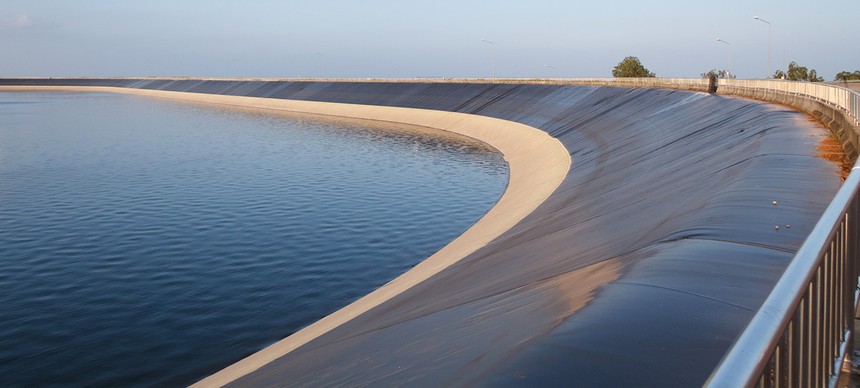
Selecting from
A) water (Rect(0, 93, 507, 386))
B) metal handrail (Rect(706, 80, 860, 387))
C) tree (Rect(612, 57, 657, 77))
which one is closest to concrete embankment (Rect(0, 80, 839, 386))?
metal handrail (Rect(706, 80, 860, 387))

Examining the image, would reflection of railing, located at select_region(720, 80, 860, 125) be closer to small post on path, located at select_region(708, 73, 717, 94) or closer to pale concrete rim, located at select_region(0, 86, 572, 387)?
small post on path, located at select_region(708, 73, 717, 94)

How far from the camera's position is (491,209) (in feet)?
115

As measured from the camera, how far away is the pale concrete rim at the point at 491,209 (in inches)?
652

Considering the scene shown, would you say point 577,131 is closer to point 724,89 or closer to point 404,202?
point 724,89

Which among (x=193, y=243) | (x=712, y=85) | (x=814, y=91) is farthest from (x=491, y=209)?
(x=712, y=85)

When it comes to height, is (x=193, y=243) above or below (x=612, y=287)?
below

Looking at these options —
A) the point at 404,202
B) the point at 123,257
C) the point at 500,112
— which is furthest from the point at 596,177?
the point at 500,112

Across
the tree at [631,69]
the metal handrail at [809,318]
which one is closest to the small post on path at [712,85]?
the metal handrail at [809,318]

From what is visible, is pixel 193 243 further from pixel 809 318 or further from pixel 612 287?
pixel 809 318

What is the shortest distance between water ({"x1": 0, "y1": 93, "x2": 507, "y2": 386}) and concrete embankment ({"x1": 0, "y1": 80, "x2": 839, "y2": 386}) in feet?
9.62

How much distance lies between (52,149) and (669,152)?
45048 mm

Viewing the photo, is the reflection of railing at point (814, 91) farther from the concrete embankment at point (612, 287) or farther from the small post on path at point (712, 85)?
the concrete embankment at point (612, 287)

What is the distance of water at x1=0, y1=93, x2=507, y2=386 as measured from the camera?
17438mm

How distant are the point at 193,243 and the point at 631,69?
135974 millimetres
